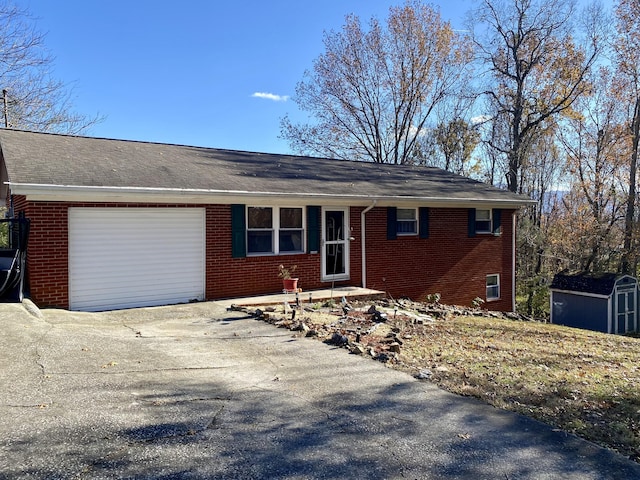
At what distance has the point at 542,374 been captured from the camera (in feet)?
19.1

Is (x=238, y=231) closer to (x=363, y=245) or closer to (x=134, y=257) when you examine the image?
(x=134, y=257)

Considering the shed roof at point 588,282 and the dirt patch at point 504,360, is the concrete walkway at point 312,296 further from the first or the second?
the shed roof at point 588,282

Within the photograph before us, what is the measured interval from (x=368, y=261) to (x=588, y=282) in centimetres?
1055

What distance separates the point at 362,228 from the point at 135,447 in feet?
31.8

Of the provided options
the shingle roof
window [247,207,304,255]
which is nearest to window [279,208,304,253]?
window [247,207,304,255]

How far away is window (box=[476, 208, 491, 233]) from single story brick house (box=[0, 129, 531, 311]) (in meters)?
0.03

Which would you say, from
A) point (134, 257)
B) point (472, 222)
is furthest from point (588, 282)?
point (134, 257)

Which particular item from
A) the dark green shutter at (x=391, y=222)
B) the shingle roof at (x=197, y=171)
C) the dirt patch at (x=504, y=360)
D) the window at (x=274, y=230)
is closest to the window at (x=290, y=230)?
the window at (x=274, y=230)

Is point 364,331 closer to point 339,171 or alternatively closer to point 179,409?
point 179,409

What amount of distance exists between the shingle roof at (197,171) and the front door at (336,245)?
27.1 inches

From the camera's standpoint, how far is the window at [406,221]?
13500mm

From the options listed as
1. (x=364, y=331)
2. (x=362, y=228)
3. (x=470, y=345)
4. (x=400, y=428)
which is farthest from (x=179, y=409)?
(x=362, y=228)

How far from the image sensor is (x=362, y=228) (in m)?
12.6

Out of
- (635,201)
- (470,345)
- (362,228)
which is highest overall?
(635,201)
